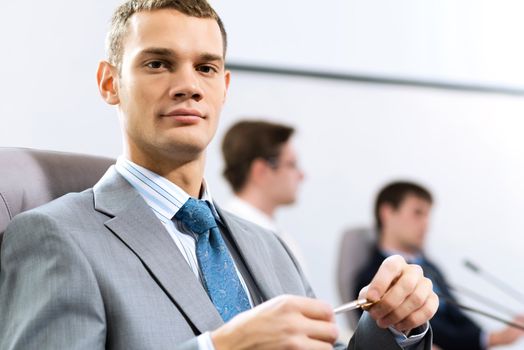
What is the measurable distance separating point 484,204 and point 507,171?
0.20 metres

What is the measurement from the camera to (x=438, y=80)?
342 cm

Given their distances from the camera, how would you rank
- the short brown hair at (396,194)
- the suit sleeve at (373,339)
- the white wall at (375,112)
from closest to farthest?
the suit sleeve at (373,339)
the white wall at (375,112)
the short brown hair at (396,194)

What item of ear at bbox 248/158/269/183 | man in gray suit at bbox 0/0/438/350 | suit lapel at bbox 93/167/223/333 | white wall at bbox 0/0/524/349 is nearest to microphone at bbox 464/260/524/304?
white wall at bbox 0/0/524/349

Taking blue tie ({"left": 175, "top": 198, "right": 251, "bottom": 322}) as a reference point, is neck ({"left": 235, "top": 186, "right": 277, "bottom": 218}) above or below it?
below

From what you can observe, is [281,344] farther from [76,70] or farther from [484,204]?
[484,204]

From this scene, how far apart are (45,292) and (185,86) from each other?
442 mm

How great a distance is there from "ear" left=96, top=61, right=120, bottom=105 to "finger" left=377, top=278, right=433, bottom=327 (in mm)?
629

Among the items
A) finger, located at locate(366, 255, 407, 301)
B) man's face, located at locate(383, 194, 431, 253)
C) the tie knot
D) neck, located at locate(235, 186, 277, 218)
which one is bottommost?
man's face, located at locate(383, 194, 431, 253)

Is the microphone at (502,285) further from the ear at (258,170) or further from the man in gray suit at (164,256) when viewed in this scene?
the man in gray suit at (164,256)

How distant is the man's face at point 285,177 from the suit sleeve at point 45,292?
76.5 inches

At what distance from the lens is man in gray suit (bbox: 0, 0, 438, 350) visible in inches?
42.5

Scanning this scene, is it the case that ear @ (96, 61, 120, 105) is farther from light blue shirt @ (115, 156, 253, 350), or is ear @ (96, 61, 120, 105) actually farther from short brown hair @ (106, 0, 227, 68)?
light blue shirt @ (115, 156, 253, 350)

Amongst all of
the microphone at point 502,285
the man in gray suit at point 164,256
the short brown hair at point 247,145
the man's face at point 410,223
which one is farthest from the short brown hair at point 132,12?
the microphone at point 502,285

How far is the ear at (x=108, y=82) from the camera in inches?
57.8
